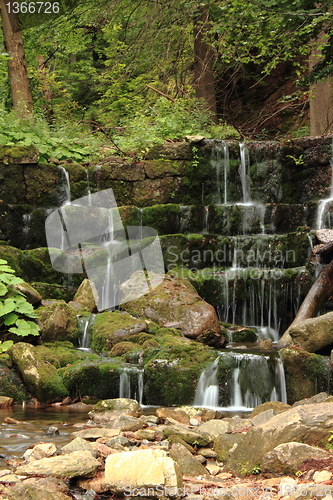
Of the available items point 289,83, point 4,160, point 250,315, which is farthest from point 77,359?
point 289,83

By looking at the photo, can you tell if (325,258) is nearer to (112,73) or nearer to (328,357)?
(328,357)

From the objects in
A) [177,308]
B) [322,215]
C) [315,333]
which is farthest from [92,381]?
[322,215]

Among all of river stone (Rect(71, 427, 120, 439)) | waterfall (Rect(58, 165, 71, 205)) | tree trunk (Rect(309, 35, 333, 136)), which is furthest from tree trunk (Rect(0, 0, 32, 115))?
river stone (Rect(71, 427, 120, 439))

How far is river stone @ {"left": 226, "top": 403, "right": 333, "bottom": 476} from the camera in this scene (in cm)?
357

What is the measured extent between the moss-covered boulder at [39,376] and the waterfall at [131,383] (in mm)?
719

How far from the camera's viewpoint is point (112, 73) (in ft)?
54.9

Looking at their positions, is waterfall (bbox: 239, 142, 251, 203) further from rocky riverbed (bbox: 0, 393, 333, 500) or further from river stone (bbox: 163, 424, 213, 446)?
river stone (bbox: 163, 424, 213, 446)

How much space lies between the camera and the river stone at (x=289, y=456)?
3274 mm

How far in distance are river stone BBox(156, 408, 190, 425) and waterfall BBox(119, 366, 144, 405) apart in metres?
1.10

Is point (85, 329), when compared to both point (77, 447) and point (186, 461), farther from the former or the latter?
point (186, 461)

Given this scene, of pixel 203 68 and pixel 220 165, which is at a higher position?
pixel 203 68

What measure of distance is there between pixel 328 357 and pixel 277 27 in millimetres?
5661

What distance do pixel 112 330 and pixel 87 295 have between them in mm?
1636

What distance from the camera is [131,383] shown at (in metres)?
6.51
